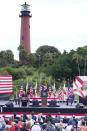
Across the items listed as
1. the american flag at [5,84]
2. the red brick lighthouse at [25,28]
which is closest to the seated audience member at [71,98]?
the american flag at [5,84]

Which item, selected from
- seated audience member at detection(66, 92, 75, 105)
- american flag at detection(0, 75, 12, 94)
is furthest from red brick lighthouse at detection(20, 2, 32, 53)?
seated audience member at detection(66, 92, 75, 105)

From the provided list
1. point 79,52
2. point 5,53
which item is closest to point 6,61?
point 5,53

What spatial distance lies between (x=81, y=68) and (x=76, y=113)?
2892cm

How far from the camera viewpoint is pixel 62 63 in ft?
169

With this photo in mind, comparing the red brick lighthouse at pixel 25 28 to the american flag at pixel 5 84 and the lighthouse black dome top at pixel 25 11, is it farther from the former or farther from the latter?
the american flag at pixel 5 84

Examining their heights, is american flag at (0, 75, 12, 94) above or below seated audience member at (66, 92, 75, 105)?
above

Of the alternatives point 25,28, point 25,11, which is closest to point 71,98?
point 25,28

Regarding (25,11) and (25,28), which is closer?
(25,28)

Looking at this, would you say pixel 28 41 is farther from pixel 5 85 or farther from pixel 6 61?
pixel 5 85

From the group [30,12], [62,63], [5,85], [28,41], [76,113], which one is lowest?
[76,113]

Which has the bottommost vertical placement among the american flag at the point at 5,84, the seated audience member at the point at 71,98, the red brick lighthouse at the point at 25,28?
the seated audience member at the point at 71,98

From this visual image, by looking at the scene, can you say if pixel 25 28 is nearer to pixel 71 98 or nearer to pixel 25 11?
pixel 25 11

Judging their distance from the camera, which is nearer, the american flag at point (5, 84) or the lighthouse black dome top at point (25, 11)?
the american flag at point (5, 84)

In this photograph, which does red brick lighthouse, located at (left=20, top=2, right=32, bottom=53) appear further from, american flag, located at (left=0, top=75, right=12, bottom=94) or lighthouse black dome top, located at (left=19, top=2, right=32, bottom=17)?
american flag, located at (left=0, top=75, right=12, bottom=94)
